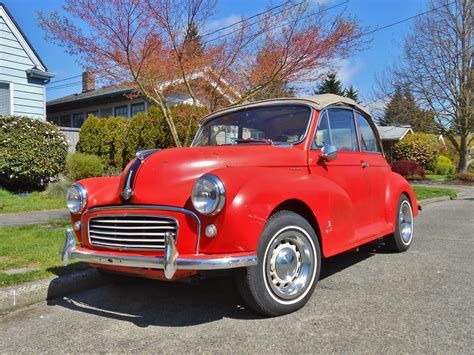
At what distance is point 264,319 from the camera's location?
342cm

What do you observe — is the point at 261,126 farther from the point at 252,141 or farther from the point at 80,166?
the point at 80,166

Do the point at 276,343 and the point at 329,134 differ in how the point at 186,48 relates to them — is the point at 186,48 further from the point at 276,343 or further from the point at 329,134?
the point at 276,343

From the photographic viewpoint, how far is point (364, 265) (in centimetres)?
517

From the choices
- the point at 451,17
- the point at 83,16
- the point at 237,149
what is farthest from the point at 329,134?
the point at 451,17

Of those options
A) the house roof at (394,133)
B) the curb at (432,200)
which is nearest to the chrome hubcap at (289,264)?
the curb at (432,200)

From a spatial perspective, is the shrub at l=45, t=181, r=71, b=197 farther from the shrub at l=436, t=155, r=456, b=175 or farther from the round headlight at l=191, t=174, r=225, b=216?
the shrub at l=436, t=155, r=456, b=175

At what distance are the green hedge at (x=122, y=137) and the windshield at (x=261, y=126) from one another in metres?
8.10

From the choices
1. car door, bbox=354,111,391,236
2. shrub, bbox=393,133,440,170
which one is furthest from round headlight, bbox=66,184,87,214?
shrub, bbox=393,133,440,170

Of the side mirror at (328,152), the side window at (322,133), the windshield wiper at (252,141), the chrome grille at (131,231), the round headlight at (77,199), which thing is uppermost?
the side window at (322,133)

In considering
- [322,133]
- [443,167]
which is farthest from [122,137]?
[443,167]

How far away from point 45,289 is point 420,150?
1110 inches

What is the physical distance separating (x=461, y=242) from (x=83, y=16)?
709 centimetres

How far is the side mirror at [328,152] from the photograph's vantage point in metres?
4.21

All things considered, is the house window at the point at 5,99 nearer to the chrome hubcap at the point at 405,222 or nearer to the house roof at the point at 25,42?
the house roof at the point at 25,42
